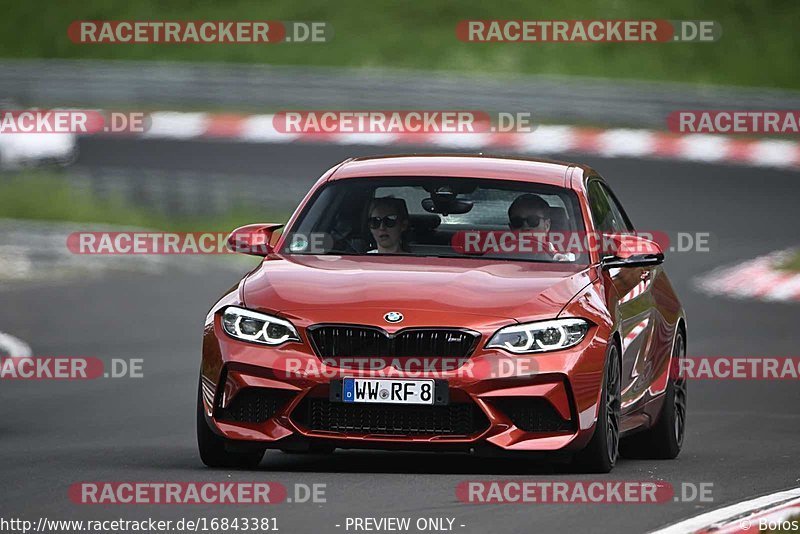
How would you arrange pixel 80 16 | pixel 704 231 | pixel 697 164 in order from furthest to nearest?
1. pixel 80 16
2. pixel 697 164
3. pixel 704 231

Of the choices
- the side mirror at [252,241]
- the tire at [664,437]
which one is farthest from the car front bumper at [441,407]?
the tire at [664,437]

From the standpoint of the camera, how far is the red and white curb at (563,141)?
26797 millimetres

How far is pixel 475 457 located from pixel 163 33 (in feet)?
81.8

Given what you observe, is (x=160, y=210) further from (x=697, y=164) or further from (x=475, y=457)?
(x=475, y=457)

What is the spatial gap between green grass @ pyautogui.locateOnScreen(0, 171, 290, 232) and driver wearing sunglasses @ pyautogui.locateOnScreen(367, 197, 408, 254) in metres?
13.0

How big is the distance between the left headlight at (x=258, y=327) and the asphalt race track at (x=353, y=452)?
0.63 m

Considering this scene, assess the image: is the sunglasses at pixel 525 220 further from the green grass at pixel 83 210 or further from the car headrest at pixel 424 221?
the green grass at pixel 83 210

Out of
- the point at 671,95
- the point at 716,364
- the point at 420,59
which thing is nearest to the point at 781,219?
the point at 671,95

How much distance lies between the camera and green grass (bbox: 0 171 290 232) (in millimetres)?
23734

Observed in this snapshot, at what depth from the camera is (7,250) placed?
21156mm

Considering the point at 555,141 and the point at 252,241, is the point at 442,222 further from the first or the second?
the point at 555,141

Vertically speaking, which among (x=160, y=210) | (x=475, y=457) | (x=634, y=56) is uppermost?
(x=634, y=56)

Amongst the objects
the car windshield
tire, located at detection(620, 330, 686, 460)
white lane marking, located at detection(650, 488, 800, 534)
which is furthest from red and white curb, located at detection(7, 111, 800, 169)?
white lane marking, located at detection(650, 488, 800, 534)

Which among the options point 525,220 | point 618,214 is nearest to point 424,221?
point 525,220
